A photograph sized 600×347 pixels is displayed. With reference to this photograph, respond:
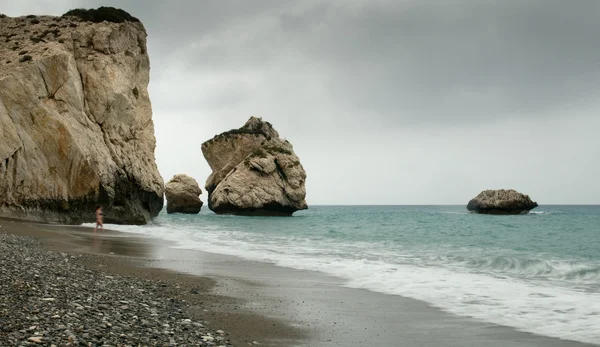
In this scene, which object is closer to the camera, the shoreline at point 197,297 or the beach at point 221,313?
the beach at point 221,313

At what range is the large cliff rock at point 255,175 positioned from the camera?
72.1 metres

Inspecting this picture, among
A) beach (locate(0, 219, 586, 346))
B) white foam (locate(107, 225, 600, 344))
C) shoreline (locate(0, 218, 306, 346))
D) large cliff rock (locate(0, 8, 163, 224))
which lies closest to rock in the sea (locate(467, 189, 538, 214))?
large cliff rock (locate(0, 8, 163, 224))

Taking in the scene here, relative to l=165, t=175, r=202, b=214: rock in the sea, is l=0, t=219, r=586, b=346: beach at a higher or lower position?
lower

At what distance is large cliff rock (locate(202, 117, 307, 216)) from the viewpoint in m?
72.1

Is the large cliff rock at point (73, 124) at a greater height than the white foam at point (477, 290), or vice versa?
the large cliff rock at point (73, 124)

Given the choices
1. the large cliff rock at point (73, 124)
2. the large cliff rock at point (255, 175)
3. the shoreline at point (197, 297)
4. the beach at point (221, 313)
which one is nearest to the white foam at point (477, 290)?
the beach at point (221, 313)

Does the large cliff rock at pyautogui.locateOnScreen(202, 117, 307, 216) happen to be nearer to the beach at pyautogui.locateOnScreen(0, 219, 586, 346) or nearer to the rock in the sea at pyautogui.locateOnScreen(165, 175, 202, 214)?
the rock in the sea at pyautogui.locateOnScreen(165, 175, 202, 214)

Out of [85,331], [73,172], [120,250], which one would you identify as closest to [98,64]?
[73,172]

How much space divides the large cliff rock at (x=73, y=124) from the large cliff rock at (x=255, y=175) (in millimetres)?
29908

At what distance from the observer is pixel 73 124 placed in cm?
3288

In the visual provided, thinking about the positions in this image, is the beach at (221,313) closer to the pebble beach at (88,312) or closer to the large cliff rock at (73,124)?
the pebble beach at (88,312)

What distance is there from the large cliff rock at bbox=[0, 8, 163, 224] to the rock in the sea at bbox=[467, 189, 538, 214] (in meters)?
65.2

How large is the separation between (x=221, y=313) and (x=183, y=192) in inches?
3046

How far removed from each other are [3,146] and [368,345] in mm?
29545
